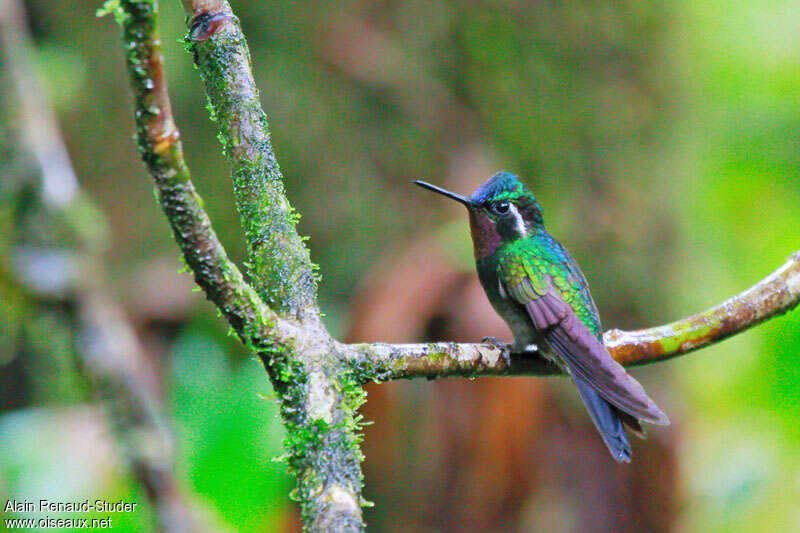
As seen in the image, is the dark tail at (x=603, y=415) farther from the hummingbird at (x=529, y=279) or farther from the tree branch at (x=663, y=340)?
the tree branch at (x=663, y=340)

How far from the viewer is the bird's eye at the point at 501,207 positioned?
301 cm

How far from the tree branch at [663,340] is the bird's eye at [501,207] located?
2.39 feet

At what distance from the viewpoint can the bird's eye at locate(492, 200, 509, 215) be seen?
9.86ft

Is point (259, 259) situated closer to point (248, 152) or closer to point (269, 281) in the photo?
point (269, 281)

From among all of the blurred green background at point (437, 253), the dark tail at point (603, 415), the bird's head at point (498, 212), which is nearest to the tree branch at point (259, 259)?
the dark tail at point (603, 415)

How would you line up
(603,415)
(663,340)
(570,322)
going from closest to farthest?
(663,340)
(603,415)
(570,322)

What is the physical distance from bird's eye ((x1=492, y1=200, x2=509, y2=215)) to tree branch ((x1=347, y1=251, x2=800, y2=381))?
2.39ft

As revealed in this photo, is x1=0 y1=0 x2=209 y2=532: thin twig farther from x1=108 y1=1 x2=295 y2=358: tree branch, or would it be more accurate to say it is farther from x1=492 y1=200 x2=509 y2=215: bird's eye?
x1=492 y1=200 x2=509 y2=215: bird's eye

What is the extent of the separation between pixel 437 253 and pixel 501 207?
1.72 m

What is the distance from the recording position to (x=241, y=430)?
4016 millimetres

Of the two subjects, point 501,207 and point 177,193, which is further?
point 501,207

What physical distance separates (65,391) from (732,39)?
6.90 m

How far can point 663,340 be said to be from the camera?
215cm

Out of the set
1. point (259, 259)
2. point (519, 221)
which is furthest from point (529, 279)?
point (259, 259)
